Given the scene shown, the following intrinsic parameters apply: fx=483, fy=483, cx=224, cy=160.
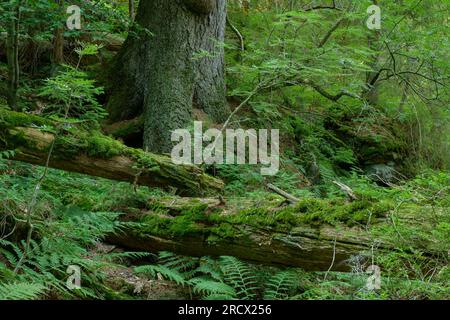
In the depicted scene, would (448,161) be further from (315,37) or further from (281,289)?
(281,289)

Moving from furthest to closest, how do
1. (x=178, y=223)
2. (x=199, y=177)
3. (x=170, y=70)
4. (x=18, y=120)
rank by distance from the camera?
(x=170, y=70), (x=199, y=177), (x=18, y=120), (x=178, y=223)

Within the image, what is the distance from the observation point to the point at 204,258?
16.2 feet

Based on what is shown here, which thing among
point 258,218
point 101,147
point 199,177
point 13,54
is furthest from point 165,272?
point 13,54

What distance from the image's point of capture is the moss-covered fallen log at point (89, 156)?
5.07m

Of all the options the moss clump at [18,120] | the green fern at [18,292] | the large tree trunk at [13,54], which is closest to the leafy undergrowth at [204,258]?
the green fern at [18,292]

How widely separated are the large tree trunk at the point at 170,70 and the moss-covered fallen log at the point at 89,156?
2047 millimetres

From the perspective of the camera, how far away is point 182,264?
4.89 m

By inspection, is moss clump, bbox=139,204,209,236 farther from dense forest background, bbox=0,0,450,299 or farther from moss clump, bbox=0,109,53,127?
moss clump, bbox=0,109,53,127

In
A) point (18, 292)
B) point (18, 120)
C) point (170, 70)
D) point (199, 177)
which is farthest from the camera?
point (170, 70)

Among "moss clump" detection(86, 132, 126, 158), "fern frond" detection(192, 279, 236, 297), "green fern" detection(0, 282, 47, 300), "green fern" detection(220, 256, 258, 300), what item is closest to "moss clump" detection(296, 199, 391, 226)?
"green fern" detection(220, 256, 258, 300)

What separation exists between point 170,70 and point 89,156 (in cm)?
316

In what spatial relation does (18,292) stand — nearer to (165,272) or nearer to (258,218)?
(165,272)

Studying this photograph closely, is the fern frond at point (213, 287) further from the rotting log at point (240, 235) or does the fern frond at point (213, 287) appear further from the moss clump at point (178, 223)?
the moss clump at point (178, 223)

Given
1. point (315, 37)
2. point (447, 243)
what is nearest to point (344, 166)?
point (315, 37)
